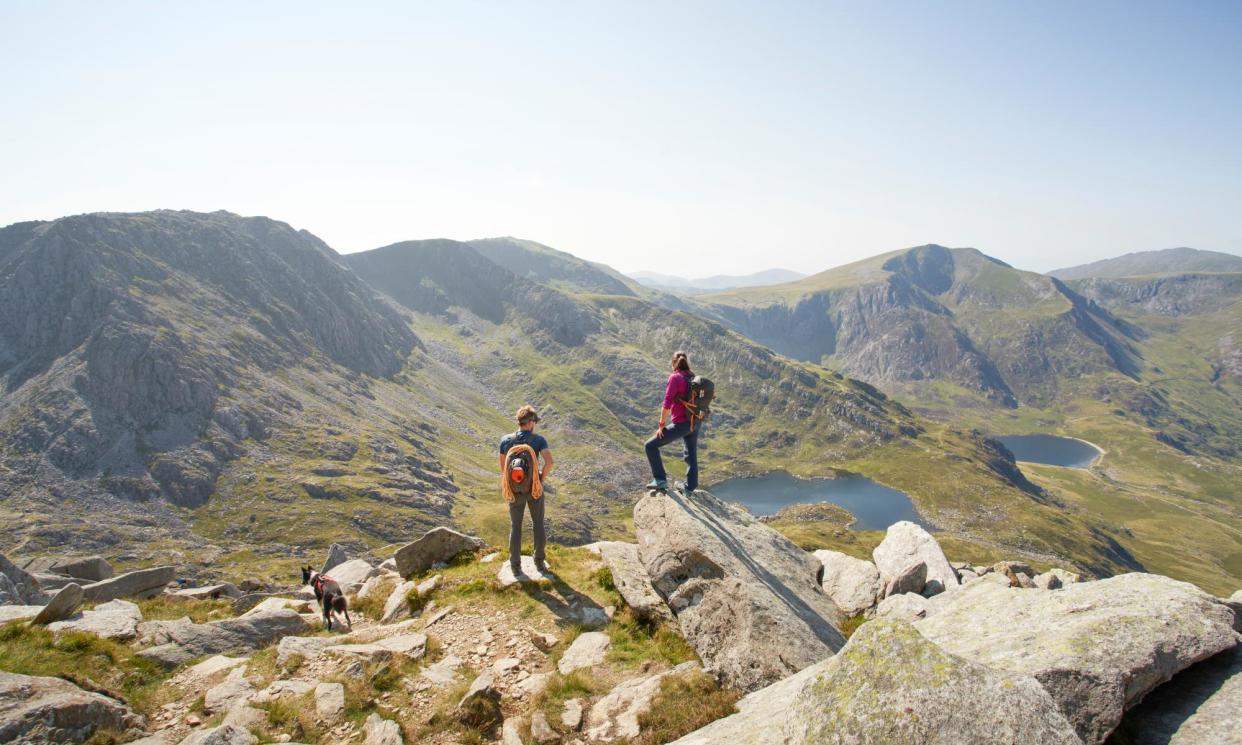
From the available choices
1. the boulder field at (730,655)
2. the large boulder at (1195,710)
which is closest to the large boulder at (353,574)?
the boulder field at (730,655)

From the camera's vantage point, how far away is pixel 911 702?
23.1 ft

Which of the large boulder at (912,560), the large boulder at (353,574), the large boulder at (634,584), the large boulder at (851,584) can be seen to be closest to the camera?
the large boulder at (634,584)

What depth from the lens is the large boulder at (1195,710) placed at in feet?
25.6

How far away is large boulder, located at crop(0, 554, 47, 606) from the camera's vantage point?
21984 mm

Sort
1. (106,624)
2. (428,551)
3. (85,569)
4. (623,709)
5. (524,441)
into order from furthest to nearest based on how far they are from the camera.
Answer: (85,569), (428,551), (524,441), (106,624), (623,709)

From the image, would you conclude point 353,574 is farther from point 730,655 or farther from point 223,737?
point 730,655

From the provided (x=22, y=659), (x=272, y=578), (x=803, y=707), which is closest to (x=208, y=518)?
(x=272, y=578)

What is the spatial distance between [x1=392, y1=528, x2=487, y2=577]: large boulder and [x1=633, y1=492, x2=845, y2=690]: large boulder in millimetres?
8168

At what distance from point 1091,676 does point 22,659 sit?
22427 millimetres

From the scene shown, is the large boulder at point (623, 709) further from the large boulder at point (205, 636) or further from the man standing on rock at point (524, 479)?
the large boulder at point (205, 636)

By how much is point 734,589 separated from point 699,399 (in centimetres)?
682

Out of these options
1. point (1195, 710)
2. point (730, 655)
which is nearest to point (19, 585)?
point (730, 655)

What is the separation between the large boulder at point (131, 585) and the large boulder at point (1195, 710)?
3215 centimetres

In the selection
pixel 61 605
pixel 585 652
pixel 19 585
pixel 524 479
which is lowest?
pixel 19 585
